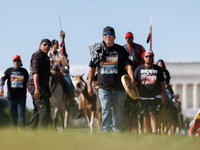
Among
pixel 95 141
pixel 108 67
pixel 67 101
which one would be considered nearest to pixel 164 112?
pixel 67 101

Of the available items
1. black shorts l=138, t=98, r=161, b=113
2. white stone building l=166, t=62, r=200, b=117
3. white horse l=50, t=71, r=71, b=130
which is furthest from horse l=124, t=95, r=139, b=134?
white stone building l=166, t=62, r=200, b=117

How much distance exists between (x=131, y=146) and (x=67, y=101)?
970 cm

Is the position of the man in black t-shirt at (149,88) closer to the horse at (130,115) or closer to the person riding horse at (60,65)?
the horse at (130,115)

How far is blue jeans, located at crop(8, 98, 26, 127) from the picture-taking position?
1217cm

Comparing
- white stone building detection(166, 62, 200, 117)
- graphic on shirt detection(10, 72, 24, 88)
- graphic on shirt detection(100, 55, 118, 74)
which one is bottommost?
white stone building detection(166, 62, 200, 117)

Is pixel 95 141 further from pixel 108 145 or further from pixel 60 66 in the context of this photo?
pixel 60 66

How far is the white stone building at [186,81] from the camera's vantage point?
85375mm

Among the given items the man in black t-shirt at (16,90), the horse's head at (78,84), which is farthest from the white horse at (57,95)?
the man in black t-shirt at (16,90)

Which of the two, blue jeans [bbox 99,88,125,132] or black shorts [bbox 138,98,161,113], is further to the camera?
black shorts [bbox 138,98,161,113]

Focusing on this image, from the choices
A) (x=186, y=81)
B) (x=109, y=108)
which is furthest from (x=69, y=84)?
(x=186, y=81)

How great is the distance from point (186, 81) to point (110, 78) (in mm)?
78386

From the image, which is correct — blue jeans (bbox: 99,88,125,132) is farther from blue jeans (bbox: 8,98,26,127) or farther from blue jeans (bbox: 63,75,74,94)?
blue jeans (bbox: 63,75,74,94)

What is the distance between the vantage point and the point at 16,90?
12.3m

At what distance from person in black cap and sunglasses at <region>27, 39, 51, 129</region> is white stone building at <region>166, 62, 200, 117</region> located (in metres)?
76.3
